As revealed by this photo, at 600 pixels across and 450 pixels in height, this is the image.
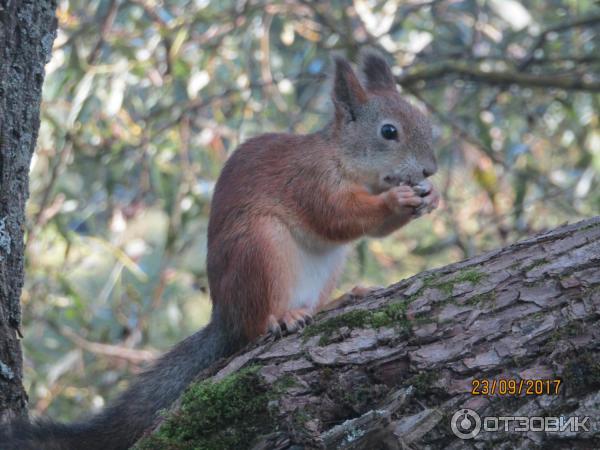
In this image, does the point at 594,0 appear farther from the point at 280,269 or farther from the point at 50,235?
the point at 50,235

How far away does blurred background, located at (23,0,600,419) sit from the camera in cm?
413

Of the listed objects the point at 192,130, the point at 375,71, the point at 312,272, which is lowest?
the point at 312,272

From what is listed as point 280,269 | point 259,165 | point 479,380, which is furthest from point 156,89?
point 479,380

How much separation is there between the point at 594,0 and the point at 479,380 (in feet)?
8.38

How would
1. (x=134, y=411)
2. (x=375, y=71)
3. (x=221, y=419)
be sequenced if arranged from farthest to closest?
(x=375, y=71), (x=134, y=411), (x=221, y=419)

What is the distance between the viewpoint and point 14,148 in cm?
216

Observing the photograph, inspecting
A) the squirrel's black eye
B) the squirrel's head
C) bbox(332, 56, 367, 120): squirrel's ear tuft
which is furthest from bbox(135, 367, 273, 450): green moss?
bbox(332, 56, 367, 120): squirrel's ear tuft

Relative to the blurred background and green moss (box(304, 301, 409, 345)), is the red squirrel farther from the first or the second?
the blurred background

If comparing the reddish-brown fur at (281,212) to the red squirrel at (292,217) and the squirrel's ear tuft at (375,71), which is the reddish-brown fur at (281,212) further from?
the squirrel's ear tuft at (375,71)

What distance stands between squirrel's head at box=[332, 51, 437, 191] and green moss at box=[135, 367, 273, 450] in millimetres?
1263

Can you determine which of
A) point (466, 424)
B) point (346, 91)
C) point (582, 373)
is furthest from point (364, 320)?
point (346, 91)

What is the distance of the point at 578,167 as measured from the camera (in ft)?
15.2
